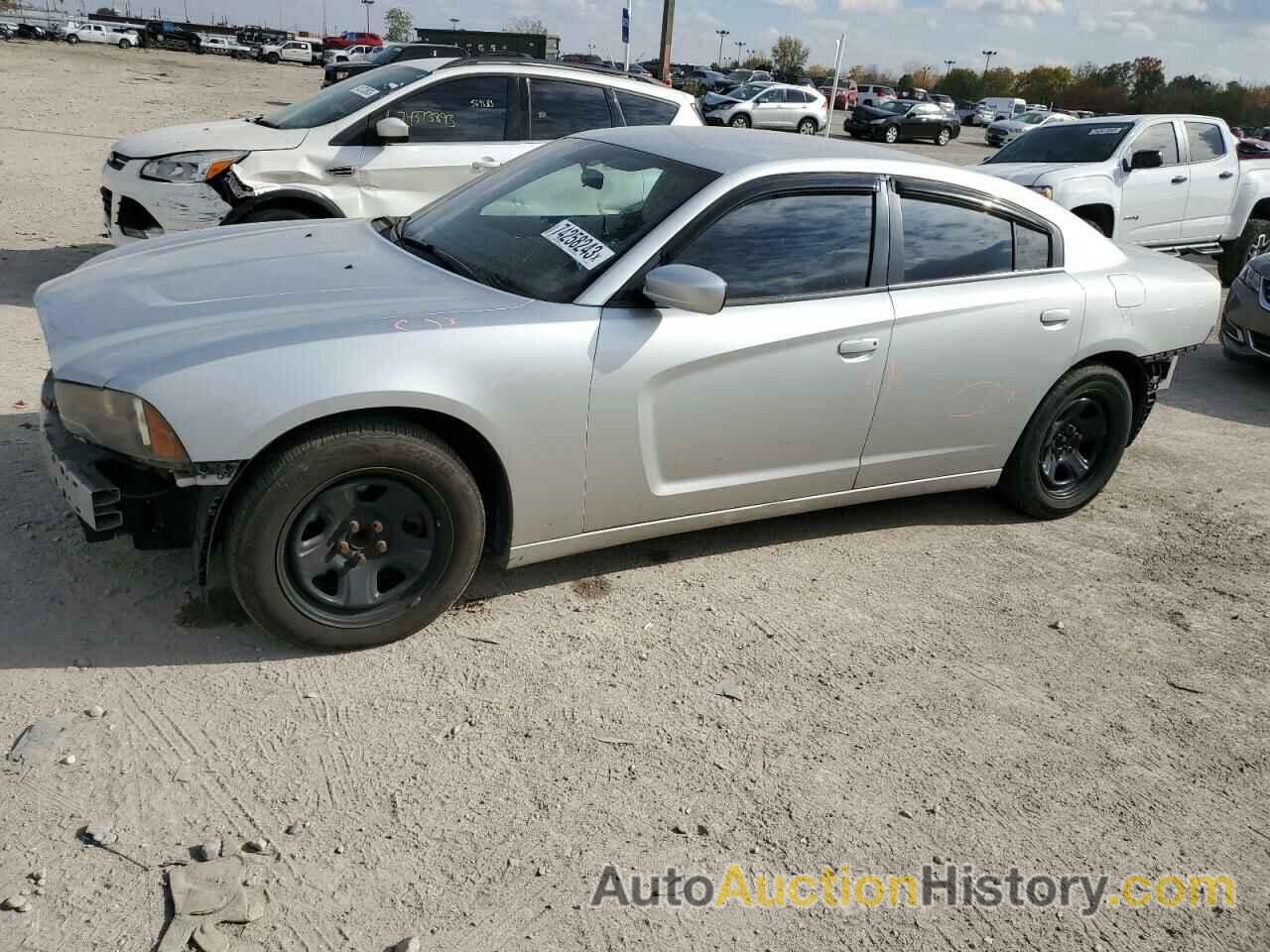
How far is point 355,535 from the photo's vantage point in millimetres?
3342

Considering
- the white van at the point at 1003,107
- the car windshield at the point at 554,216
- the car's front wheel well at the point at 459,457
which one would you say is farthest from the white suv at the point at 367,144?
the white van at the point at 1003,107

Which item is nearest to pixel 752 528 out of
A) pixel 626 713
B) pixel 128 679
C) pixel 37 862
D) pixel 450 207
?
pixel 626 713

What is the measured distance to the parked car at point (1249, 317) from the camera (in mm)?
7684

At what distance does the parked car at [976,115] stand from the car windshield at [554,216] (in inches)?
2060

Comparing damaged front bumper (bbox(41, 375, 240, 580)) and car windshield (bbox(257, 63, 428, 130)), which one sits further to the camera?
car windshield (bbox(257, 63, 428, 130))

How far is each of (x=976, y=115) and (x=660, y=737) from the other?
187ft

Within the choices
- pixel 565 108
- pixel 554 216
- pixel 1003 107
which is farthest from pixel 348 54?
pixel 554 216

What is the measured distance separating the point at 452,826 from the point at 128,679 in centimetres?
119

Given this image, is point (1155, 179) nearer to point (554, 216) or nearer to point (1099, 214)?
point (1099, 214)

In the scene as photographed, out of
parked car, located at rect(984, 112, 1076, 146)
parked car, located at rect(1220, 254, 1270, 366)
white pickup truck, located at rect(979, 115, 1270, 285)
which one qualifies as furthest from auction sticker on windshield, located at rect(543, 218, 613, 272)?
parked car, located at rect(984, 112, 1076, 146)

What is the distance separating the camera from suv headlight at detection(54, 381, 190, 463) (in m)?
2.97

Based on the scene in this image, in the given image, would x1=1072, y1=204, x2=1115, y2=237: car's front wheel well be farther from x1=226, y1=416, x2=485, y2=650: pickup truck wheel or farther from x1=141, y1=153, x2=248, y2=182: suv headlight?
x1=226, y1=416, x2=485, y2=650: pickup truck wheel

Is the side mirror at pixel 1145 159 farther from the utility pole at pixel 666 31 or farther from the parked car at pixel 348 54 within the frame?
the parked car at pixel 348 54

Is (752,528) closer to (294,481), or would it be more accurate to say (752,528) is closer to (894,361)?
(894,361)
